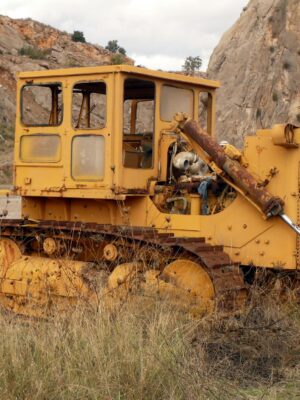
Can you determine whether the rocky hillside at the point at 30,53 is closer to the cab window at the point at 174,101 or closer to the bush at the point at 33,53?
the bush at the point at 33,53

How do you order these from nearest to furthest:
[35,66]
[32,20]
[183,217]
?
1. [183,217]
2. [35,66]
3. [32,20]

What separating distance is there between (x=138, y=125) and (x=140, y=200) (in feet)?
5.16

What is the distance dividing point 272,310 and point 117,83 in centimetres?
305

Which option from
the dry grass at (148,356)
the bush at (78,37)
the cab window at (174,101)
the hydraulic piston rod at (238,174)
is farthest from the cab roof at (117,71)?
the bush at (78,37)

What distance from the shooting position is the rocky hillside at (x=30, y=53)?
1995 inches

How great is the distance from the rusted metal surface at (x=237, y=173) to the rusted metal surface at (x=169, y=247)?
0.65 meters

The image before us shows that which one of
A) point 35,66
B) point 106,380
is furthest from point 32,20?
point 106,380

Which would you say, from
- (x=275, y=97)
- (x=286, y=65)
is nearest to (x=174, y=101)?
(x=275, y=97)

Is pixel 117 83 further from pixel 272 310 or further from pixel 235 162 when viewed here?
pixel 272 310

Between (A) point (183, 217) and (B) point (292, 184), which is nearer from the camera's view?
(B) point (292, 184)

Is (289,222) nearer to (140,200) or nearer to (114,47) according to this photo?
(140,200)

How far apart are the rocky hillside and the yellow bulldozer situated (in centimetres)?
3901

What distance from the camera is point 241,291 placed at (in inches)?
296

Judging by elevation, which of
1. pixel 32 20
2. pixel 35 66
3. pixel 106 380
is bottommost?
pixel 106 380
